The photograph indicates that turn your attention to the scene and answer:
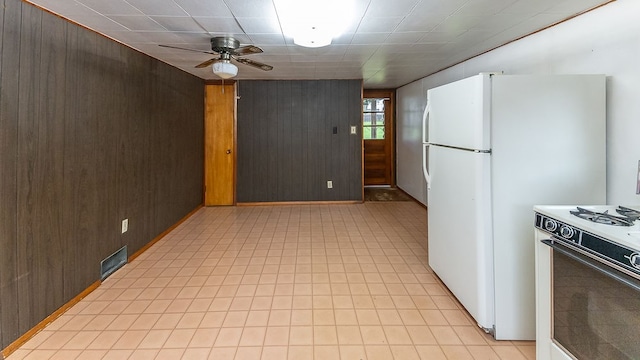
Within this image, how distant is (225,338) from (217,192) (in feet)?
13.2

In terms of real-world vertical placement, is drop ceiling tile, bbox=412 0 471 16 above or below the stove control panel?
above

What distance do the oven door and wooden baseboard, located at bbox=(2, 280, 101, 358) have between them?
9.58ft

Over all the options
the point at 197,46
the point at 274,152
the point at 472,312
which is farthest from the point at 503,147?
the point at 274,152

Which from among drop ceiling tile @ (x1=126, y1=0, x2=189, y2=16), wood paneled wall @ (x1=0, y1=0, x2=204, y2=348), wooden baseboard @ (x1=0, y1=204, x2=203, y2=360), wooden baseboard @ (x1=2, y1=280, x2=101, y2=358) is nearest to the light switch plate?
wood paneled wall @ (x1=0, y1=0, x2=204, y2=348)

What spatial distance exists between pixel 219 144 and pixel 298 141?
1.39m

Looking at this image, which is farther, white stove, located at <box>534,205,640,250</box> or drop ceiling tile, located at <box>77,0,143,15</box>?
drop ceiling tile, located at <box>77,0,143,15</box>

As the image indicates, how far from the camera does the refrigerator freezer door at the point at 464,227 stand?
1993 mm

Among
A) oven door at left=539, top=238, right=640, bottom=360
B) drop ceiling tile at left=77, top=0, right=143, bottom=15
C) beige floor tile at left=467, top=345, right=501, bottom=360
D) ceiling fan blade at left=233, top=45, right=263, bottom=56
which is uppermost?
drop ceiling tile at left=77, top=0, right=143, bottom=15

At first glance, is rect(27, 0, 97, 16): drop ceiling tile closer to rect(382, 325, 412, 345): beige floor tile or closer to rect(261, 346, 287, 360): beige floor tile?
rect(261, 346, 287, 360): beige floor tile

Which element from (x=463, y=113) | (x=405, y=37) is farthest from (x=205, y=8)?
(x=463, y=113)

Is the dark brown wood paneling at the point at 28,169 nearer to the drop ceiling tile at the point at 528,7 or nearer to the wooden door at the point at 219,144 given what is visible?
the drop ceiling tile at the point at 528,7

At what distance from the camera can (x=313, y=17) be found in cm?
229

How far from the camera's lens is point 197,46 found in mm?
3256

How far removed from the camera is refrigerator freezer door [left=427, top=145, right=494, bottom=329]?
1993 mm
